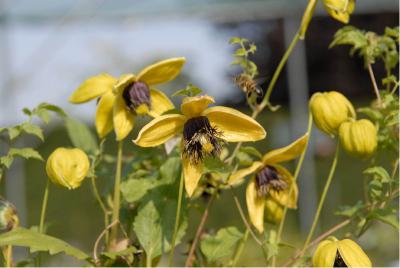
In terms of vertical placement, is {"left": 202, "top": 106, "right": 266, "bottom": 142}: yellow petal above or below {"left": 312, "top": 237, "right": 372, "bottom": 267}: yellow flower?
above

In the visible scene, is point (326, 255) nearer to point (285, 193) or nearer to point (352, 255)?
point (352, 255)

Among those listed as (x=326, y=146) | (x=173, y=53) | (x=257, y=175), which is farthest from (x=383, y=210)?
(x=173, y=53)

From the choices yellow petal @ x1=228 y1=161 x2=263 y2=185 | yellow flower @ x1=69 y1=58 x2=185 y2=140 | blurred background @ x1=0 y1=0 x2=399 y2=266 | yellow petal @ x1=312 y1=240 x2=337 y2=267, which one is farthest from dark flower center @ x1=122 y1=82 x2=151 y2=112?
blurred background @ x1=0 y1=0 x2=399 y2=266

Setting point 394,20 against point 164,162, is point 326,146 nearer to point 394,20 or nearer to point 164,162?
point 394,20

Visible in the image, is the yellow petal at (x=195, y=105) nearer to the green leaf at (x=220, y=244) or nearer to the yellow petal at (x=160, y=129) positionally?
the yellow petal at (x=160, y=129)

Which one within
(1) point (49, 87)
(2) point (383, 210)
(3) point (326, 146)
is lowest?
(3) point (326, 146)

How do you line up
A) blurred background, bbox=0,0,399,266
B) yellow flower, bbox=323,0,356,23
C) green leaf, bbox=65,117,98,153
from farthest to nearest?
blurred background, bbox=0,0,399,266, green leaf, bbox=65,117,98,153, yellow flower, bbox=323,0,356,23

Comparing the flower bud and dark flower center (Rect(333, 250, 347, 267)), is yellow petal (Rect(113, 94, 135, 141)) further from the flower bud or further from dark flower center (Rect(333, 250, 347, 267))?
dark flower center (Rect(333, 250, 347, 267))
